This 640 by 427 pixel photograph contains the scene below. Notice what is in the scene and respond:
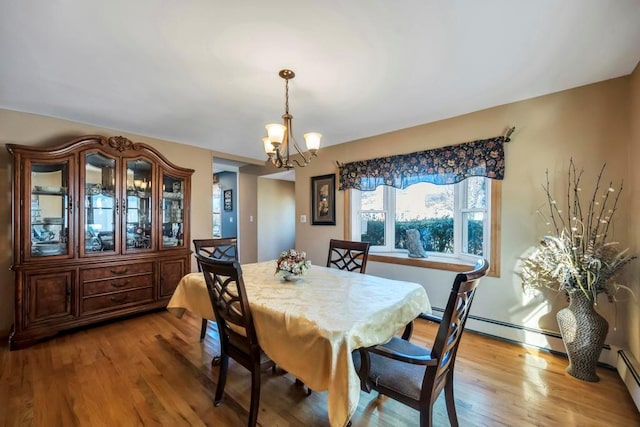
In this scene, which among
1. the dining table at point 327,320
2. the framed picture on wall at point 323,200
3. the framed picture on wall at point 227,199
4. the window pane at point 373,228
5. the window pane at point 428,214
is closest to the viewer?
the dining table at point 327,320

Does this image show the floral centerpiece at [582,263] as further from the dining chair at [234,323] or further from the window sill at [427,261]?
the dining chair at [234,323]

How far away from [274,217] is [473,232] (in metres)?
4.01

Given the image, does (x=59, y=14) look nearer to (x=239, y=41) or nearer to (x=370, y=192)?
(x=239, y=41)

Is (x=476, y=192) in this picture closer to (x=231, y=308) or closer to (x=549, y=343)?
(x=549, y=343)

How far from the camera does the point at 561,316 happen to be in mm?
2090

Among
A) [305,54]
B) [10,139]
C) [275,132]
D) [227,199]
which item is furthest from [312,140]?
[227,199]

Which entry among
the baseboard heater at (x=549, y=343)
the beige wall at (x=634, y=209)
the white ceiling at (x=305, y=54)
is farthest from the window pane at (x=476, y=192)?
the baseboard heater at (x=549, y=343)

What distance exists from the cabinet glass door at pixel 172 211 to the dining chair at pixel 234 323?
2.14 meters

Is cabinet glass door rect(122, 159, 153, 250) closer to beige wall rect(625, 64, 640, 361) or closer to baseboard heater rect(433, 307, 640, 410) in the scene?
baseboard heater rect(433, 307, 640, 410)

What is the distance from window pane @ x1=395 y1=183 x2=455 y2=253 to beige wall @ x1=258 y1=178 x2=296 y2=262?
300 centimetres

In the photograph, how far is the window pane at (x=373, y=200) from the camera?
3709 mm

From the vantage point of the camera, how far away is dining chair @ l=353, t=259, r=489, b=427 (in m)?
1.18

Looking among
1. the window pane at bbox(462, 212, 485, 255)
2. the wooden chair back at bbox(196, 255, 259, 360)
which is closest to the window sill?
the window pane at bbox(462, 212, 485, 255)

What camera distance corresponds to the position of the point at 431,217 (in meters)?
3.28
